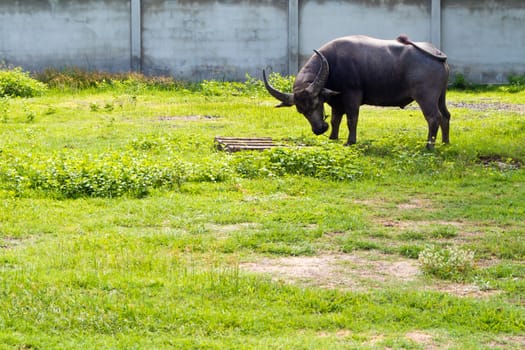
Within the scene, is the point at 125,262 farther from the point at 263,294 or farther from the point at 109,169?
the point at 109,169

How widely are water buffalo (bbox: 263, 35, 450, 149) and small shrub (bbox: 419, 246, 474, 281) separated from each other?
22.2ft

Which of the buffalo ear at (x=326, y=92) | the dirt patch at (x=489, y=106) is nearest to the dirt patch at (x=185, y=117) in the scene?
the buffalo ear at (x=326, y=92)

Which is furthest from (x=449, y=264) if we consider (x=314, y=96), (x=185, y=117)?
(x=185, y=117)

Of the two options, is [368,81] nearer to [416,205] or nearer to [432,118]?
[432,118]

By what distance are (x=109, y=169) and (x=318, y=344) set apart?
5563mm

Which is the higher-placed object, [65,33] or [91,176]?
[65,33]

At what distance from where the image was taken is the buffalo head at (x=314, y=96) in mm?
14047

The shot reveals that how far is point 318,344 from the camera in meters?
5.84

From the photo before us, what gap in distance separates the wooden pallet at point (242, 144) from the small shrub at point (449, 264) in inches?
235

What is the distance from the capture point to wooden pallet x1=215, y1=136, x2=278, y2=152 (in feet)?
43.7

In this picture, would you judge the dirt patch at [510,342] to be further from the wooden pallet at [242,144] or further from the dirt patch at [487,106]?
the dirt patch at [487,106]

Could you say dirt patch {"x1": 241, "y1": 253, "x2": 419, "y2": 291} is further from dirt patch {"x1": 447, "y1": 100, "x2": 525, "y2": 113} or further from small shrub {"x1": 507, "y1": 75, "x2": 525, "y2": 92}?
small shrub {"x1": 507, "y1": 75, "x2": 525, "y2": 92}

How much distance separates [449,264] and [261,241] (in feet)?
6.06

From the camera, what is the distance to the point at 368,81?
1450 centimetres
